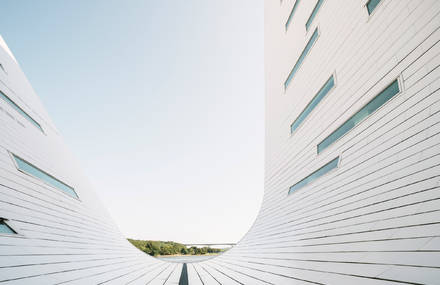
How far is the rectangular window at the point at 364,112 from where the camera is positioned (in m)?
3.16

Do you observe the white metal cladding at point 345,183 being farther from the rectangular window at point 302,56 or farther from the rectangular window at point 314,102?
the rectangular window at point 302,56

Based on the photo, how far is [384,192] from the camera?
285 cm

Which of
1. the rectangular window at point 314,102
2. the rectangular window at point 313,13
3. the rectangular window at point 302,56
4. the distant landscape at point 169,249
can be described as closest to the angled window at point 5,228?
the rectangular window at point 314,102

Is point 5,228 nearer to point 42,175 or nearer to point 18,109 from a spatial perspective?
point 42,175

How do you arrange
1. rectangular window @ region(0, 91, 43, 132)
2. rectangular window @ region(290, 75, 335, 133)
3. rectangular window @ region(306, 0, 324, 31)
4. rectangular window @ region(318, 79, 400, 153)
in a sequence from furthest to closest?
rectangular window @ region(306, 0, 324, 31) < rectangular window @ region(0, 91, 43, 132) < rectangular window @ region(290, 75, 335, 133) < rectangular window @ region(318, 79, 400, 153)

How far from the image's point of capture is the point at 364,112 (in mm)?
3715

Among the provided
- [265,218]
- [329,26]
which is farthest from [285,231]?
[329,26]

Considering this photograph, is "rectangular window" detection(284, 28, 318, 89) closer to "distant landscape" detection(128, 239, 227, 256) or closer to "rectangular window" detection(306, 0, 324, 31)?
"rectangular window" detection(306, 0, 324, 31)

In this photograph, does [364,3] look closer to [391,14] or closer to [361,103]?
[391,14]

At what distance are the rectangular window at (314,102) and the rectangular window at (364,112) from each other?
1175 millimetres

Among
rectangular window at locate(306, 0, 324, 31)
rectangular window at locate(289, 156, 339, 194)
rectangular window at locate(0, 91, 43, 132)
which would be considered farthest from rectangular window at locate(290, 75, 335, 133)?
rectangular window at locate(0, 91, 43, 132)

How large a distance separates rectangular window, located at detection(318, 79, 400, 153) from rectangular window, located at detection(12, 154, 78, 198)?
6475mm

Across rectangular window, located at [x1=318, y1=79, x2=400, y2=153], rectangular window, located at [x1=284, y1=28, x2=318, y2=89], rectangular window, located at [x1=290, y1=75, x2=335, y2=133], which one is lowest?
rectangular window, located at [x1=318, y1=79, x2=400, y2=153]

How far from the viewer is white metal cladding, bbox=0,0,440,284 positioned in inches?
90.9
